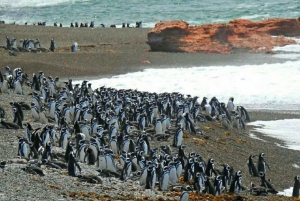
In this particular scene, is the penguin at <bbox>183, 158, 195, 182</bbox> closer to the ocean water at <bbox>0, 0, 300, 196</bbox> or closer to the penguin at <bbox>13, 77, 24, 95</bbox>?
the ocean water at <bbox>0, 0, 300, 196</bbox>

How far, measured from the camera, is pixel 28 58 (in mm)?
26734

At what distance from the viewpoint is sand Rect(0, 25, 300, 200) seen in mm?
10031

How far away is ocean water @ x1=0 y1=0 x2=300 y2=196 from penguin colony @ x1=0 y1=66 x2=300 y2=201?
1449mm

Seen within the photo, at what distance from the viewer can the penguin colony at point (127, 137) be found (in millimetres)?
11252

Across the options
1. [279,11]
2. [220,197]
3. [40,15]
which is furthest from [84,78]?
[40,15]

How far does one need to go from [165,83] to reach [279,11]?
23688mm

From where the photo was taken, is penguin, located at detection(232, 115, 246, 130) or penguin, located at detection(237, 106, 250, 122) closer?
penguin, located at detection(232, 115, 246, 130)

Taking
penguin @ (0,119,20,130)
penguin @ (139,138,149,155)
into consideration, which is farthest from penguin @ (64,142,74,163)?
penguin @ (0,119,20,130)

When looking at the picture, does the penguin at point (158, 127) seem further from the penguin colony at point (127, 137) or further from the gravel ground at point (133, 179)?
the gravel ground at point (133, 179)

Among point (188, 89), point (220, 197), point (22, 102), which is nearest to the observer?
point (220, 197)

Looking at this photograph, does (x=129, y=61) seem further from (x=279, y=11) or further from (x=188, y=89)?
(x=279, y=11)

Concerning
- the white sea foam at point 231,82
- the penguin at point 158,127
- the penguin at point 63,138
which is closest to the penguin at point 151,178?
the penguin at point 63,138

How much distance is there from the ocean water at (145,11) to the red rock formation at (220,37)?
12.0 metres

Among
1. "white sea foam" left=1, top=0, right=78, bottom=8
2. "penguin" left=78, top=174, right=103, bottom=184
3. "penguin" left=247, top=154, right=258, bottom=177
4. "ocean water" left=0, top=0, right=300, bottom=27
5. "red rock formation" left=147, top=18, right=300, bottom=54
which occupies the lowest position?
"penguin" left=247, top=154, right=258, bottom=177
